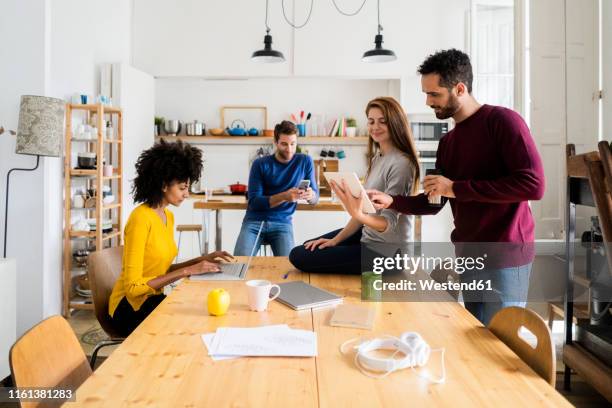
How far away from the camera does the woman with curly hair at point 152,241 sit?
194 cm

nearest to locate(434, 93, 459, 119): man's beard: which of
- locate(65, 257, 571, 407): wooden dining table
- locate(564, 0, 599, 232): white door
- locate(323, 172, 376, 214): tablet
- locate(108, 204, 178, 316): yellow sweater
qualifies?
locate(323, 172, 376, 214): tablet

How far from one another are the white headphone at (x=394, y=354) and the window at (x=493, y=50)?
15.4 ft

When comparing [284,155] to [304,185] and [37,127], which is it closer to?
[304,185]

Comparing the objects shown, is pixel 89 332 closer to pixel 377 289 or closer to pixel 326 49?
pixel 377 289

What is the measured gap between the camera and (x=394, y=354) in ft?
3.82

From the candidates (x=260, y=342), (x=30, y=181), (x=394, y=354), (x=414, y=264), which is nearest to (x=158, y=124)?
(x=30, y=181)

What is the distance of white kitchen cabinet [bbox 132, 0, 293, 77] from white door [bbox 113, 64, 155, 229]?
382mm

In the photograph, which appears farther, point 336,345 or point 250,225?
point 250,225

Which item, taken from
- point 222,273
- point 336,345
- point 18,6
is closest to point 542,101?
point 222,273

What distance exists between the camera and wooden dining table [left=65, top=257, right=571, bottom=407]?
0.97m

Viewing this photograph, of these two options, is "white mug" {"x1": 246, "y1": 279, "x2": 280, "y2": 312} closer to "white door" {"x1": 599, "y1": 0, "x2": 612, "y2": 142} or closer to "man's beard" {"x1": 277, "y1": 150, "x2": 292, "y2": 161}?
"man's beard" {"x1": 277, "y1": 150, "x2": 292, "y2": 161}

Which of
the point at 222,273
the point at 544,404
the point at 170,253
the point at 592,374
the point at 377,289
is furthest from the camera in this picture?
the point at 592,374

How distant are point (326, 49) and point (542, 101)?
8.39 ft

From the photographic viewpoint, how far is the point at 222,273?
1995 mm
